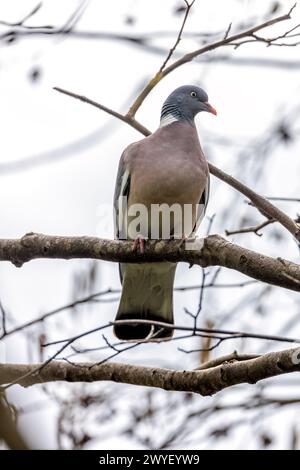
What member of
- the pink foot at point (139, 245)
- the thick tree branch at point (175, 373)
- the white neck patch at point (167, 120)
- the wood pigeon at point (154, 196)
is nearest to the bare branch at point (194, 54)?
the pink foot at point (139, 245)

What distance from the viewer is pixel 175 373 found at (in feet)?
8.39

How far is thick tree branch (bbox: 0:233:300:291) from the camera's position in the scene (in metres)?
2.33

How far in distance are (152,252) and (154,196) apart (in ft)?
3.01

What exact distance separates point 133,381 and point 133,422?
71 centimetres

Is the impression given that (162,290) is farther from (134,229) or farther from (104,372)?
(104,372)

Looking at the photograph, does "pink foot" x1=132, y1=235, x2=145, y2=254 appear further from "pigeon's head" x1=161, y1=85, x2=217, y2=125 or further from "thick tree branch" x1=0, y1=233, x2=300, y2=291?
"pigeon's head" x1=161, y1=85, x2=217, y2=125

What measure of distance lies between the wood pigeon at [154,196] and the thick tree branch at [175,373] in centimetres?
76

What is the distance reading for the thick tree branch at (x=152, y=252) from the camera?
91.8 inches

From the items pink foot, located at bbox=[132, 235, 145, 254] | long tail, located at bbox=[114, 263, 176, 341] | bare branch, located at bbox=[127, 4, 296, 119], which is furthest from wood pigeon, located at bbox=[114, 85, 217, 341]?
bare branch, located at bbox=[127, 4, 296, 119]

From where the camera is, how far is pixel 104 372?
2805 millimetres

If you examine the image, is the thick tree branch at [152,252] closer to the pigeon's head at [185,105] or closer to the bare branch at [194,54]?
the bare branch at [194,54]

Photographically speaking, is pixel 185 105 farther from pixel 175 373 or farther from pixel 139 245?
pixel 175 373

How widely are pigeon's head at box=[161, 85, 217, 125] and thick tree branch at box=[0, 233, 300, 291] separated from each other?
1.69 metres

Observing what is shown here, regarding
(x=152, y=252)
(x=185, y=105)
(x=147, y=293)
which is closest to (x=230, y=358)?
(x=152, y=252)
